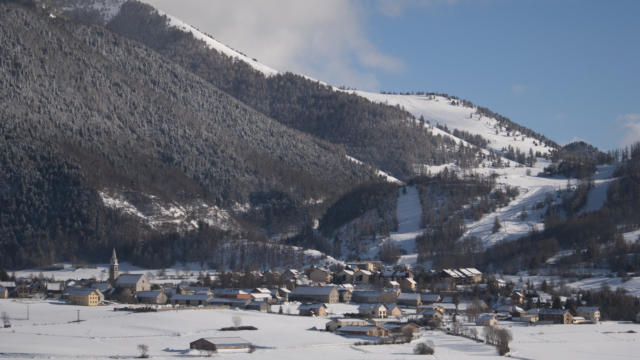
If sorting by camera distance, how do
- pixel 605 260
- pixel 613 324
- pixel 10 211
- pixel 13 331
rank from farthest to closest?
pixel 10 211
pixel 605 260
pixel 613 324
pixel 13 331

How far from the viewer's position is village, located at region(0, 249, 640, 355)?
91000mm

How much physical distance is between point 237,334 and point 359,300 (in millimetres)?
41232

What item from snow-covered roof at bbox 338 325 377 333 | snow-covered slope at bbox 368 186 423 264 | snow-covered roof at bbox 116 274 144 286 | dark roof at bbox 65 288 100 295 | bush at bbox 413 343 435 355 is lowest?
bush at bbox 413 343 435 355

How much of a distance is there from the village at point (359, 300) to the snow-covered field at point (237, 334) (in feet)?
6.50

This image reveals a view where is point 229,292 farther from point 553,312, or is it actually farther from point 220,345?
point 220,345

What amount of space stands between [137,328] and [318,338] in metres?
15.7

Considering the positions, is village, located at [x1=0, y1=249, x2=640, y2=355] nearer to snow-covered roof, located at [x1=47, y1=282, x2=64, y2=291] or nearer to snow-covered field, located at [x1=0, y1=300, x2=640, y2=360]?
snow-covered roof, located at [x1=47, y1=282, x2=64, y2=291]

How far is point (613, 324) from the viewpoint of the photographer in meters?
103

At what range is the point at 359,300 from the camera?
125250 mm

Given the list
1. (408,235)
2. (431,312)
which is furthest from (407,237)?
(431,312)

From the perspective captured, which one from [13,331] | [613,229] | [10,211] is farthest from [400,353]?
[10,211]

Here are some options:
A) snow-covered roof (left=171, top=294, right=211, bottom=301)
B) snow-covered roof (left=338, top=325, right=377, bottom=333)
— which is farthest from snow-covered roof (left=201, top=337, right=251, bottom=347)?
snow-covered roof (left=171, top=294, right=211, bottom=301)

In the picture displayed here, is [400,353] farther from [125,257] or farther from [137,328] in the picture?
[125,257]

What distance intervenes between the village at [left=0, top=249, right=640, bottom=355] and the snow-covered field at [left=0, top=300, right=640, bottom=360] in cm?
198
